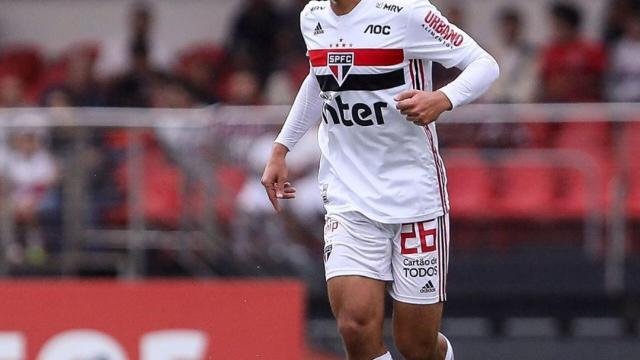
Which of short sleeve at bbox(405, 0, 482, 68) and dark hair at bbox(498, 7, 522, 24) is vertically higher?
short sleeve at bbox(405, 0, 482, 68)

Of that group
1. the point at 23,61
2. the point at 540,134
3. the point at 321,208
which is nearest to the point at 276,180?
the point at 321,208

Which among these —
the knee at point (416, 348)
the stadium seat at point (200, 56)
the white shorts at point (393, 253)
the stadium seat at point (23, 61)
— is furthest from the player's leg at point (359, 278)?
the stadium seat at point (23, 61)

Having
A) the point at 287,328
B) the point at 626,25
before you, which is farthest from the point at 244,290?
the point at 626,25

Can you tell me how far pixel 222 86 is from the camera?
14070mm

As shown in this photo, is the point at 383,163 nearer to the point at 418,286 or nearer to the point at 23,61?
the point at 418,286

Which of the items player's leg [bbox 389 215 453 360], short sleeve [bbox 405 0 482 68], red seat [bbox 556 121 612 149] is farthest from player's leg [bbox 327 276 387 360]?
red seat [bbox 556 121 612 149]

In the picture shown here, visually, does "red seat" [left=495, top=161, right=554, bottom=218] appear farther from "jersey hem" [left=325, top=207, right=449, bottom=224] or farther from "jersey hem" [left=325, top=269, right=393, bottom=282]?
"jersey hem" [left=325, top=269, right=393, bottom=282]

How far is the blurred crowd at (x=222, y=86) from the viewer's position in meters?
11.2

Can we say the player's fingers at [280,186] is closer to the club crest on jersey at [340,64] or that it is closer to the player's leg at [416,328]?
the club crest on jersey at [340,64]

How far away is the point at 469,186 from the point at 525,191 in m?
0.40

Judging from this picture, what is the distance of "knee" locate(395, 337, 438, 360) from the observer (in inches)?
280

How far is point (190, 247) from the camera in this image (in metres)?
11.4

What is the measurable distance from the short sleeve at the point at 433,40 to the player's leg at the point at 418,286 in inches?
28.5

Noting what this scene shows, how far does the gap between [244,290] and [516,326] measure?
306 centimetres
